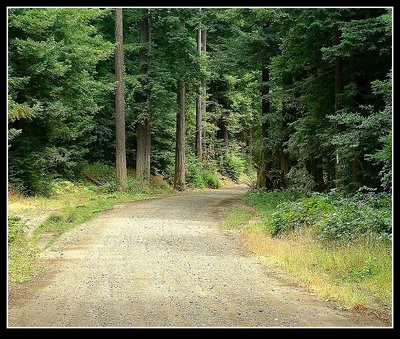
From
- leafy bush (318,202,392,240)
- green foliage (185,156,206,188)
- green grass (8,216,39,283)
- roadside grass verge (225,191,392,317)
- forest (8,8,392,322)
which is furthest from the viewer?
green foliage (185,156,206,188)

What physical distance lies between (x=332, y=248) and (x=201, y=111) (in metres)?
34.2

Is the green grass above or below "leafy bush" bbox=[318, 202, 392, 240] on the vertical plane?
below

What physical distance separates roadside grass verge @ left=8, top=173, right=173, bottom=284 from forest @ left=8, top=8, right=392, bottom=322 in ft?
0.39

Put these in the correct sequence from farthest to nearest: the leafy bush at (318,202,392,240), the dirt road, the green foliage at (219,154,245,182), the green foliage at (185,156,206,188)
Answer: the green foliage at (219,154,245,182) → the green foliage at (185,156,206,188) → the leafy bush at (318,202,392,240) → the dirt road

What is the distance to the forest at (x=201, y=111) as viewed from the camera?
14211 mm

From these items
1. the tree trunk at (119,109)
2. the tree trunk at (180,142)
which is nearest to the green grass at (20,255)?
the tree trunk at (119,109)

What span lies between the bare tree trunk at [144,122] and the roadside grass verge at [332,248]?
1581cm

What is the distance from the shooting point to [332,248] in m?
11.7

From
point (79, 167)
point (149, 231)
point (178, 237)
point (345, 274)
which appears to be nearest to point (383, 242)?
point (345, 274)

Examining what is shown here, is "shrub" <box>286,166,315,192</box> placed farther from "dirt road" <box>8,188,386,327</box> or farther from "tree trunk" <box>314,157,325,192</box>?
"dirt road" <box>8,188,386,327</box>

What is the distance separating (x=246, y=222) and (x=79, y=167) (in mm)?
13340

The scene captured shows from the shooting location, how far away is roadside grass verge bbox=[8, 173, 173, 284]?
36.6ft

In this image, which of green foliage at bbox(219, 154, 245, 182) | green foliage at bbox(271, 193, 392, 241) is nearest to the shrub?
green foliage at bbox(271, 193, 392, 241)
